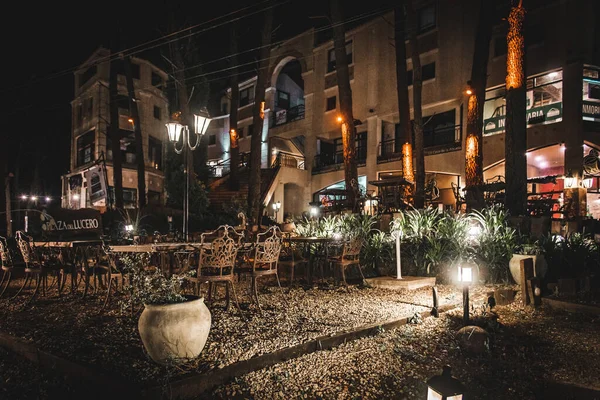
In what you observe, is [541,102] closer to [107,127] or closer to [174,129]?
[174,129]

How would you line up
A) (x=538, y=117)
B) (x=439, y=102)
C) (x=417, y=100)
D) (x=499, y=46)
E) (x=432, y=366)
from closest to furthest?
(x=432, y=366) < (x=417, y=100) < (x=538, y=117) < (x=499, y=46) < (x=439, y=102)

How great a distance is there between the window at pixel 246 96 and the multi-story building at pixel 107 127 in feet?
21.8

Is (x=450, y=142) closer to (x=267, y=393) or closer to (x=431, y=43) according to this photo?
(x=431, y=43)

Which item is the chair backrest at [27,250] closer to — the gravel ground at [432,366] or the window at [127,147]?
the gravel ground at [432,366]

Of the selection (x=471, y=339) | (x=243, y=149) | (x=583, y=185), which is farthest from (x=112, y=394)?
(x=243, y=149)

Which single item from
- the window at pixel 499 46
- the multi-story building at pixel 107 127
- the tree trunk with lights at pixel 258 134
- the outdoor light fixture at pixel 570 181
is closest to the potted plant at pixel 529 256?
the tree trunk with lights at pixel 258 134

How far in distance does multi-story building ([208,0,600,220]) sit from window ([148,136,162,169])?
7.74 metres

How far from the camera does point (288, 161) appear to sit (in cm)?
2667

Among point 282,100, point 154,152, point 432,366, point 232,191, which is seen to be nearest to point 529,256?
point 432,366

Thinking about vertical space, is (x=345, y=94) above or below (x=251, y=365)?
above

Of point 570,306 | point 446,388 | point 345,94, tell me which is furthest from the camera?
point 345,94

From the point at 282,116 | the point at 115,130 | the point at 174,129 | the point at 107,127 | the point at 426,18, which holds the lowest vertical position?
the point at 174,129

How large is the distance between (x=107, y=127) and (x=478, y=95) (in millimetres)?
27486

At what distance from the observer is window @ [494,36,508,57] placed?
18.9 metres
